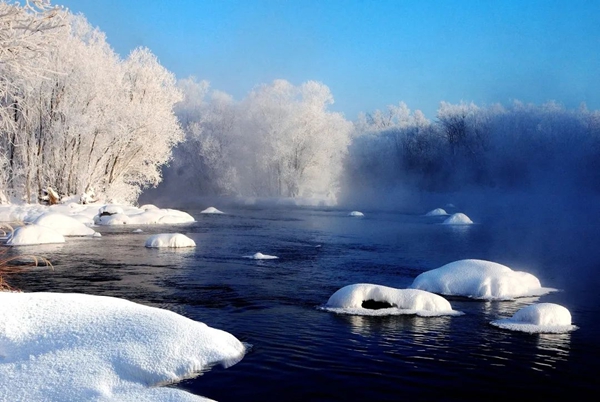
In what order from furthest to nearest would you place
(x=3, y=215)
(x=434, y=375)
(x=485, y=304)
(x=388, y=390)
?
(x=3, y=215) → (x=485, y=304) → (x=434, y=375) → (x=388, y=390)

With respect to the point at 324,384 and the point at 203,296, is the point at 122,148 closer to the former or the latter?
the point at 203,296

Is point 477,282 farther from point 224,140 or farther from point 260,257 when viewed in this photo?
point 224,140

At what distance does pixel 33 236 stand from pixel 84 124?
1634cm

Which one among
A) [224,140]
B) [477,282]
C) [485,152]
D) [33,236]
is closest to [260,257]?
[477,282]

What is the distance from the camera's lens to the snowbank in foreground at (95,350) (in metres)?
7.54

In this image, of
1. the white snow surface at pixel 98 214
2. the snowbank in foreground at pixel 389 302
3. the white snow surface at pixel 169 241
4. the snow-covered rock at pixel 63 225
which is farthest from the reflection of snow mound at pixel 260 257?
the white snow surface at pixel 98 214

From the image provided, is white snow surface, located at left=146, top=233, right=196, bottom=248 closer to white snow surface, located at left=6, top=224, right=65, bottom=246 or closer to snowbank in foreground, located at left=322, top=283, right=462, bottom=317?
white snow surface, located at left=6, top=224, right=65, bottom=246

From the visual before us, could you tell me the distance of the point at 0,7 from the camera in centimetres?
959

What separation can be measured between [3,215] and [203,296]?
2192cm

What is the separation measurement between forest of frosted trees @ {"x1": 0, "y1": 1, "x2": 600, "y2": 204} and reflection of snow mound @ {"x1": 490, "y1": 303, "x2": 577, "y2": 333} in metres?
9.98

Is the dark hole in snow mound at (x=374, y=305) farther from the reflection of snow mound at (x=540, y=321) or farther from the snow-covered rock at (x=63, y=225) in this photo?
the snow-covered rock at (x=63, y=225)

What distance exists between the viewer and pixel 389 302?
13.7 metres

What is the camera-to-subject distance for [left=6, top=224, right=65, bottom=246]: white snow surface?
2417cm

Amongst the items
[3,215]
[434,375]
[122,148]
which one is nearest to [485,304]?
[434,375]
